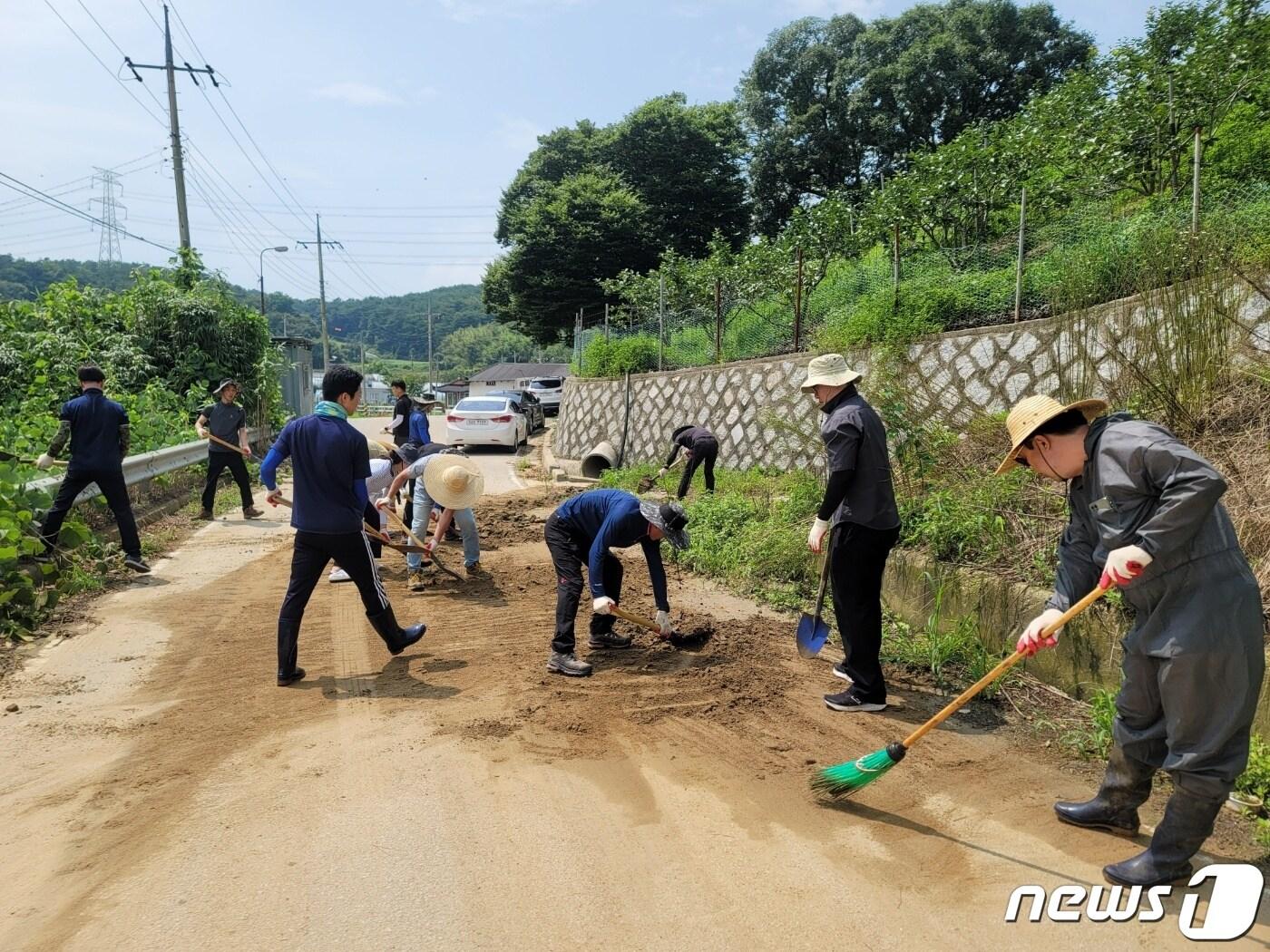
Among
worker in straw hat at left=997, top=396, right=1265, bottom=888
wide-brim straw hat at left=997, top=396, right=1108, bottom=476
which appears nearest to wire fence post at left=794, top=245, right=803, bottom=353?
wide-brim straw hat at left=997, top=396, right=1108, bottom=476

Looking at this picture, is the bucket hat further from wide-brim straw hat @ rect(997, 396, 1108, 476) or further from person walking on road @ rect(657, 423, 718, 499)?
person walking on road @ rect(657, 423, 718, 499)

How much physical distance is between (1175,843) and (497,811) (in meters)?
2.54

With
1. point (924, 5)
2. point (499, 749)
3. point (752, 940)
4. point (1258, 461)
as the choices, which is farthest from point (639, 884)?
point (924, 5)

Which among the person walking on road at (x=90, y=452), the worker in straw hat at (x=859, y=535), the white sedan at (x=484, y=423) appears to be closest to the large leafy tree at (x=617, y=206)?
the white sedan at (x=484, y=423)

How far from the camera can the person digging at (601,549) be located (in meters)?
4.83

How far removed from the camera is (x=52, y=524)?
683 centimetres

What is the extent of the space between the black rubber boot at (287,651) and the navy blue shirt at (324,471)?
1.98ft

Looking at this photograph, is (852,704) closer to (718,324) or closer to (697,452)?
(697,452)

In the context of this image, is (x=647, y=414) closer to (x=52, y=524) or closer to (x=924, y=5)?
(x=52, y=524)

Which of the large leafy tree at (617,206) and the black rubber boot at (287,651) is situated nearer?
the black rubber boot at (287,651)

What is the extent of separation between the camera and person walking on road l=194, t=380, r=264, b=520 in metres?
10.4

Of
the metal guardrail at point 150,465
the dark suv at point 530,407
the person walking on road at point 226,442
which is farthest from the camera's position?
the dark suv at point 530,407

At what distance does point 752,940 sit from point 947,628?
3.24m

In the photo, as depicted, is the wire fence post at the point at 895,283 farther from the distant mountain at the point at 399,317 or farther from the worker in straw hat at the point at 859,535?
the distant mountain at the point at 399,317
